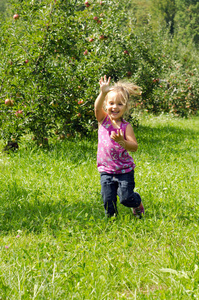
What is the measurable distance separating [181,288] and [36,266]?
99cm

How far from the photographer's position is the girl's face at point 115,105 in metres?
2.97

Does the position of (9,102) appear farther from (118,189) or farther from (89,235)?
(89,235)

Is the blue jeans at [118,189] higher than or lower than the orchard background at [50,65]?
lower

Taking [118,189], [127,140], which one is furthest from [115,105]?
[118,189]

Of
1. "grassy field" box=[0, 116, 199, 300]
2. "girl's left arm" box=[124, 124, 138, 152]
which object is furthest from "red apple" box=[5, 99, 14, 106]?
"girl's left arm" box=[124, 124, 138, 152]

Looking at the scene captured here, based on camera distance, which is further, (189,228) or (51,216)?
(51,216)

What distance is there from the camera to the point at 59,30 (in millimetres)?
5930

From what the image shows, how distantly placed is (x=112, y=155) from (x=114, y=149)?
6 cm

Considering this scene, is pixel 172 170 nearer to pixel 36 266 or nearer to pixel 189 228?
pixel 189 228

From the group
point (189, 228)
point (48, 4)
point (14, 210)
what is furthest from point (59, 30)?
point (189, 228)

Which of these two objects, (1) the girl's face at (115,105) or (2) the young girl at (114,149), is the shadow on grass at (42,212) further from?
(1) the girl's face at (115,105)

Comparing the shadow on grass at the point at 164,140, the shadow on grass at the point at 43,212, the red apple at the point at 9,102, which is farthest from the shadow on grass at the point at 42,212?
the shadow on grass at the point at 164,140

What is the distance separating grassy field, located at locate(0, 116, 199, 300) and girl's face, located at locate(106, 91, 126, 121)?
0.97 meters

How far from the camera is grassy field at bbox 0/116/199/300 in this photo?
2.14 m
